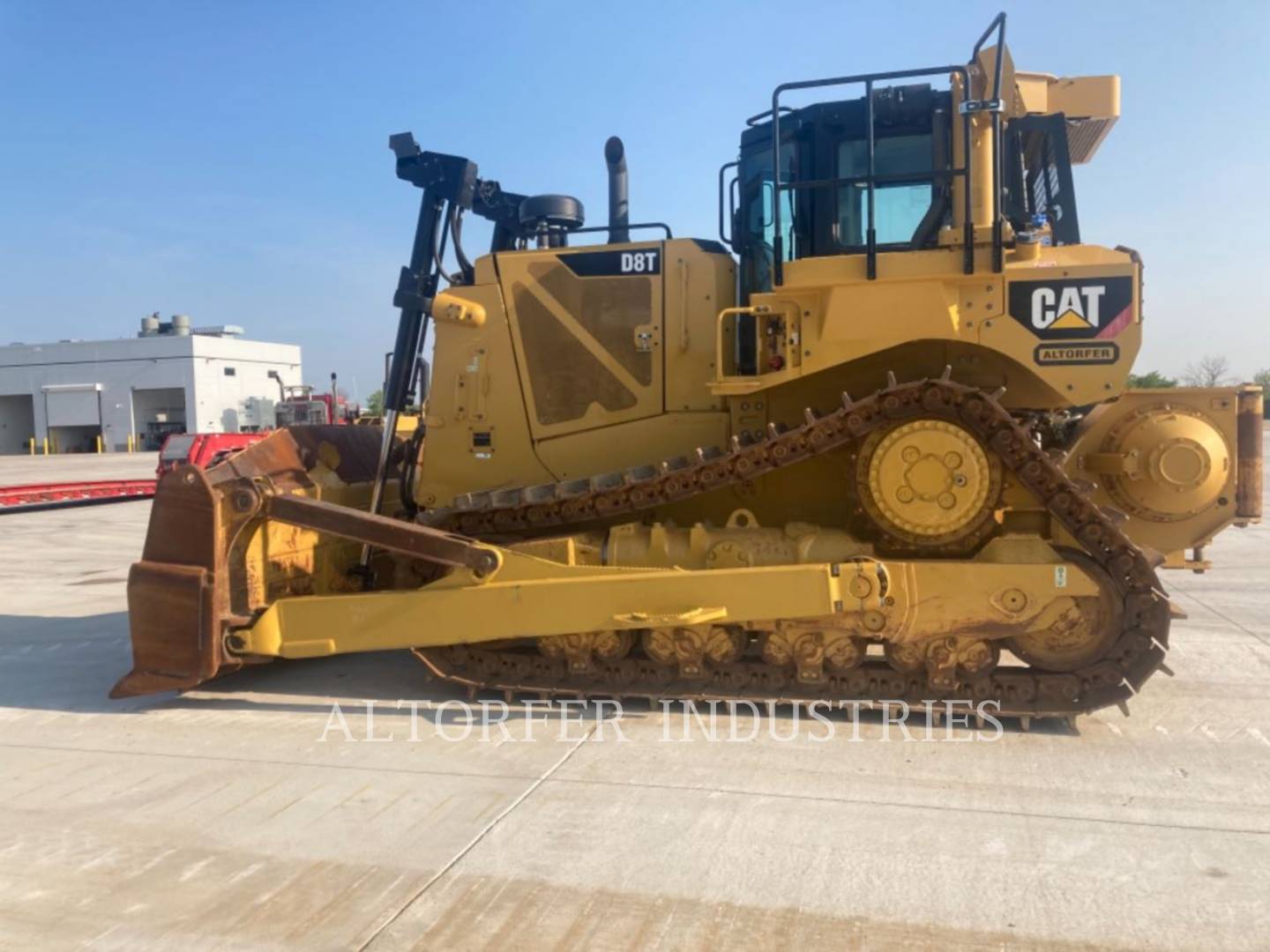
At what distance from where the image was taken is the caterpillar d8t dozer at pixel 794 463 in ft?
15.7

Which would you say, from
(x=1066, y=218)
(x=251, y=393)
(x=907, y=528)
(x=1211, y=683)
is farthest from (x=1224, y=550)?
(x=251, y=393)

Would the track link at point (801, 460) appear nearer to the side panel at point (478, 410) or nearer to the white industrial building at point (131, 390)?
the side panel at point (478, 410)

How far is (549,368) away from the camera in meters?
5.94

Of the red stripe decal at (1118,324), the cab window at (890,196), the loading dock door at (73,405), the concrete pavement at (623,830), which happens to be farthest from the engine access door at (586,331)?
the loading dock door at (73,405)

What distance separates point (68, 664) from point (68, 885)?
382 centimetres

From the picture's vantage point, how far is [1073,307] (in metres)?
4.75

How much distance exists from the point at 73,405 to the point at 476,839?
217 ft

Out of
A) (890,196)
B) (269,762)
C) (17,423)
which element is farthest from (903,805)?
(17,423)

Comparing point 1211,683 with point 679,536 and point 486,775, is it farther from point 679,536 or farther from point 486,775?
point 486,775

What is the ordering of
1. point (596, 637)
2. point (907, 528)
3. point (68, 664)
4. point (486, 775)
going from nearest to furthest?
point (486, 775) → point (907, 528) → point (596, 637) → point (68, 664)

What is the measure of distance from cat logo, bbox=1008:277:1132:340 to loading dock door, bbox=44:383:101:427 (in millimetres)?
64791

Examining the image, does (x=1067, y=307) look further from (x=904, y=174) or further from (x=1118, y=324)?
(x=904, y=174)

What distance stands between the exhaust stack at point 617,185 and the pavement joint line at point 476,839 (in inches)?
146

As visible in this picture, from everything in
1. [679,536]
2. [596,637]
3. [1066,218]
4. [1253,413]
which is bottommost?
[596,637]
